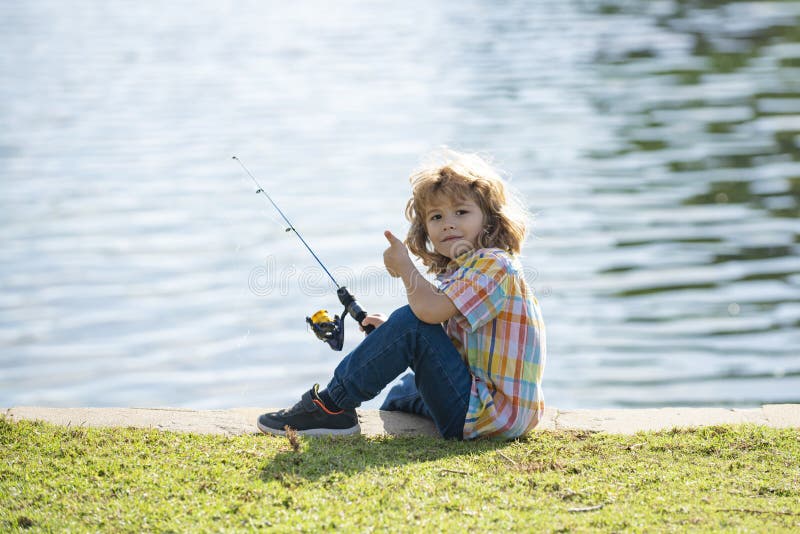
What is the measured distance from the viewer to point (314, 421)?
13.3 feet

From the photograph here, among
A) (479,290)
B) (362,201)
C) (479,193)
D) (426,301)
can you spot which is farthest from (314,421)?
(362,201)

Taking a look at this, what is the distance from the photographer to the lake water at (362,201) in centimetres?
669

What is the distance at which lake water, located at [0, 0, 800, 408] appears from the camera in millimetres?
6691

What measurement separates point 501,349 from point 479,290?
0.82 ft

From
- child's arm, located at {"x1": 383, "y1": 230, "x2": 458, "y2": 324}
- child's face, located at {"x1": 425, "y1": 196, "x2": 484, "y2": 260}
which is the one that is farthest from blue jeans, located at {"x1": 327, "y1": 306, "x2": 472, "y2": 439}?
child's face, located at {"x1": 425, "y1": 196, "x2": 484, "y2": 260}

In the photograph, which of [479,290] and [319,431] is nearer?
[479,290]

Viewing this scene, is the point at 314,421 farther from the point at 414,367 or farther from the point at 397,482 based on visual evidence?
the point at 397,482

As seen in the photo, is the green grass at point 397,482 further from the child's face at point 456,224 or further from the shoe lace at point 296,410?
the child's face at point 456,224

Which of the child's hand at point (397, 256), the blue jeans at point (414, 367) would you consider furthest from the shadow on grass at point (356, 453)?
the child's hand at point (397, 256)

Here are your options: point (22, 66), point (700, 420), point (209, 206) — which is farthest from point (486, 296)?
point (22, 66)

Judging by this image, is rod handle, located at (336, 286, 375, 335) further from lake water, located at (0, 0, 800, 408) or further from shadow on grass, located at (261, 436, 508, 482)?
lake water, located at (0, 0, 800, 408)

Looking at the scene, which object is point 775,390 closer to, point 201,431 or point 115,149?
point 201,431

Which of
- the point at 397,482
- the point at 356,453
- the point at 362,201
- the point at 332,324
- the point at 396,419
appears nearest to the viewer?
the point at 397,482

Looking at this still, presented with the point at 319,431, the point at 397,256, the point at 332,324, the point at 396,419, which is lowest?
the point at 396,419
